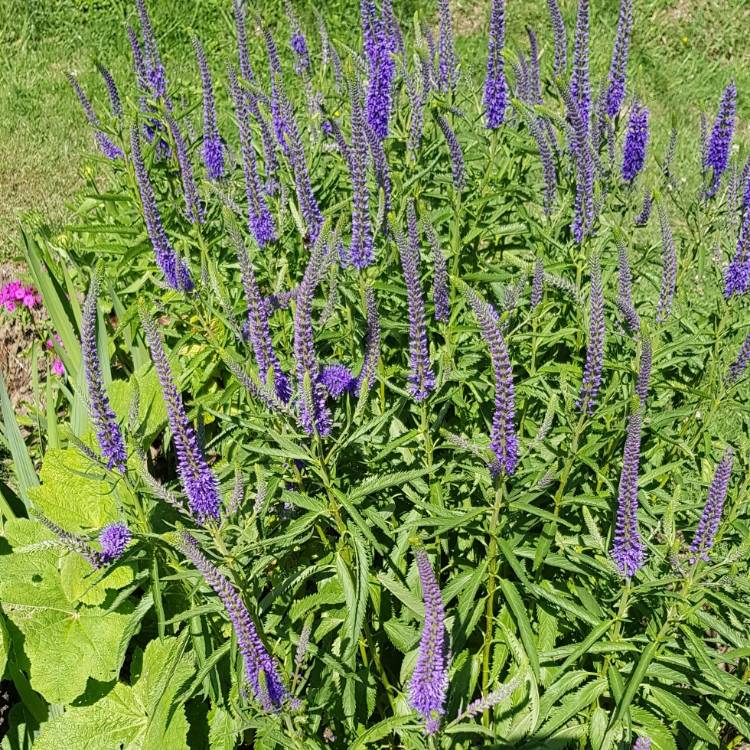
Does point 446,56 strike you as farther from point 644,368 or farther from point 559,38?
point 644,368

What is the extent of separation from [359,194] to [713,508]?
164 cm

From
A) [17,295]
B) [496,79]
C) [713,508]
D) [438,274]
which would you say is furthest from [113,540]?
[17,295]

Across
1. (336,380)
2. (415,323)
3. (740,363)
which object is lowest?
(740,363)

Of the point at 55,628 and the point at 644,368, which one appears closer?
the point at 644,368

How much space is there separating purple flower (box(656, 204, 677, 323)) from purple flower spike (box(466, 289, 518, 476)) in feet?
3.83

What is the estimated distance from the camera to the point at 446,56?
4531mm

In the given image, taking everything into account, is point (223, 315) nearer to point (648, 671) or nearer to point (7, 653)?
point (7, 653)

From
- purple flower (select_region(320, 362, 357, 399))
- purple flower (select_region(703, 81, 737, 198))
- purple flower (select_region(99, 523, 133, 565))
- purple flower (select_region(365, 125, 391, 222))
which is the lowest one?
purple flower (select_region(99, 523, 133, 565))

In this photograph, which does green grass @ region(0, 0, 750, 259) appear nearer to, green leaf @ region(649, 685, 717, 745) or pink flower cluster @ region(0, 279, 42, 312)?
pink flower cluster @ region(0, 279, 42, 312)

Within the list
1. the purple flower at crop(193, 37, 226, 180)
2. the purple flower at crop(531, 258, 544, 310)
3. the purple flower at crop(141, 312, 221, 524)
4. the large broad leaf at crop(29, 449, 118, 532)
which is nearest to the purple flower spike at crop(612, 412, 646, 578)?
the purple flower at crop(531, 258, 544, 310)

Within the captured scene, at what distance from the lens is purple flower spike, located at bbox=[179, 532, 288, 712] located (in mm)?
2193

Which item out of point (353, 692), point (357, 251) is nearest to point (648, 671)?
point (353, 692)

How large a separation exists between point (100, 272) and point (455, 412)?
8.47 ft

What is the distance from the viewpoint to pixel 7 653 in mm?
3666
